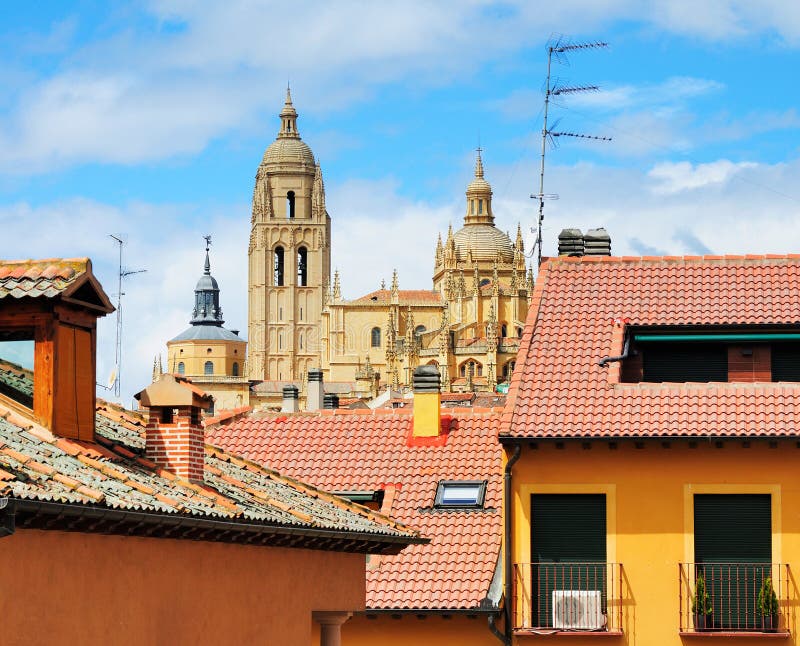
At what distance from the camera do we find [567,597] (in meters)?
24.7

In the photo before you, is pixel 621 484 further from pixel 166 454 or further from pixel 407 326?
pixel 407 326

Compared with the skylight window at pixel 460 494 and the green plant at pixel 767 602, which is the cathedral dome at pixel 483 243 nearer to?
the skylight window at pixel 460 494

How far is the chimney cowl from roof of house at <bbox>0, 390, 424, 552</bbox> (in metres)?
8.07

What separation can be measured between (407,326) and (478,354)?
61.7 feet

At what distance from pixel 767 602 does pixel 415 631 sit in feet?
14.6

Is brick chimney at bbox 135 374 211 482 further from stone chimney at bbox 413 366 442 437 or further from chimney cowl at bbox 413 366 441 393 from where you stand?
chimney cowl at bbox 413 366 441 393

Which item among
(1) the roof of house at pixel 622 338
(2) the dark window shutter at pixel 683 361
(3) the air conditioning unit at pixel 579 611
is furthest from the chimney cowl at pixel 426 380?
(3) the air conditioning unit at pixel 579 611

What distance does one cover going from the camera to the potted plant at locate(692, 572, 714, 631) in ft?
79.3

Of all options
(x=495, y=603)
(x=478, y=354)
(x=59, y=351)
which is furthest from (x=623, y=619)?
(x=478, y=354)

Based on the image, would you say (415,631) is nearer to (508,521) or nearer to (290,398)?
(508,521)

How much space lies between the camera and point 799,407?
24.6 meters

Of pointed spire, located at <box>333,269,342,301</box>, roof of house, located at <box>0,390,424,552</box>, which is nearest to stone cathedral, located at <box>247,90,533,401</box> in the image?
pointed spire, located at <box>333,269,342,301</box>

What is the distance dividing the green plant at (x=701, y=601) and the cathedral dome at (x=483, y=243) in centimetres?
16724

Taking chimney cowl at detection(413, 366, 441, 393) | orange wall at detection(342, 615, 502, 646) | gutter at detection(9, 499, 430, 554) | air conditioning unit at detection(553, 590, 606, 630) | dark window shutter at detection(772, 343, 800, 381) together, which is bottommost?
orange wall at detection(342, 615, 502, 646)
